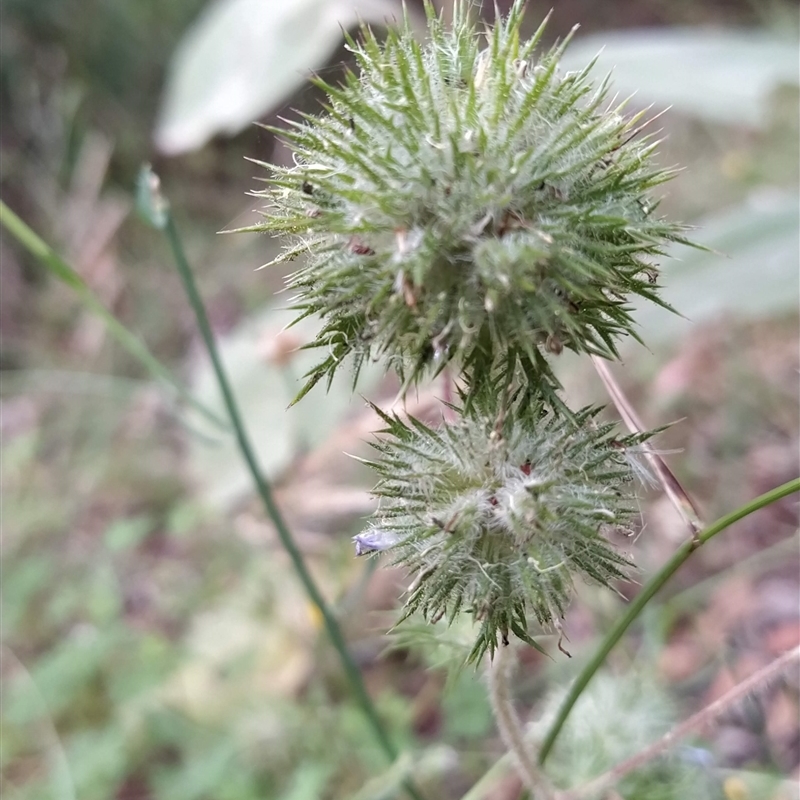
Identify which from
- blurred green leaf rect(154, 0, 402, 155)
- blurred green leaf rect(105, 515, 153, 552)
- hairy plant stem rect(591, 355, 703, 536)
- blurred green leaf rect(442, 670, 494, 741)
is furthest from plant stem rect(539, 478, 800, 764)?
blurred green leaf rect(154, 0, 402, 155)

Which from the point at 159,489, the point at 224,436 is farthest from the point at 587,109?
the point at 159,489

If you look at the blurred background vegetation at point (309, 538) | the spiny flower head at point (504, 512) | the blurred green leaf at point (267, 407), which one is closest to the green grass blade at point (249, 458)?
the blurred background vegetation at point (309, 538)

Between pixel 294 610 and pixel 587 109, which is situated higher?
pixel 587 109

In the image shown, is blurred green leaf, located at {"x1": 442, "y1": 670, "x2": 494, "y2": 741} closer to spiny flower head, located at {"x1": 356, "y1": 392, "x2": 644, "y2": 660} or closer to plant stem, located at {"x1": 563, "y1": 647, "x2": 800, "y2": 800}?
plant stem, located at {"x1": 563, "y1": 647, "x2": 800, "y2": 800}

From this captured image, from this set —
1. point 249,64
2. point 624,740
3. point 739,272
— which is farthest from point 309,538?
point 249,64

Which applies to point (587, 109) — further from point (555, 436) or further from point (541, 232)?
point (555, 436)

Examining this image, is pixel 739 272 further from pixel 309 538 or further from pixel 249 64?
pixel 249 64
